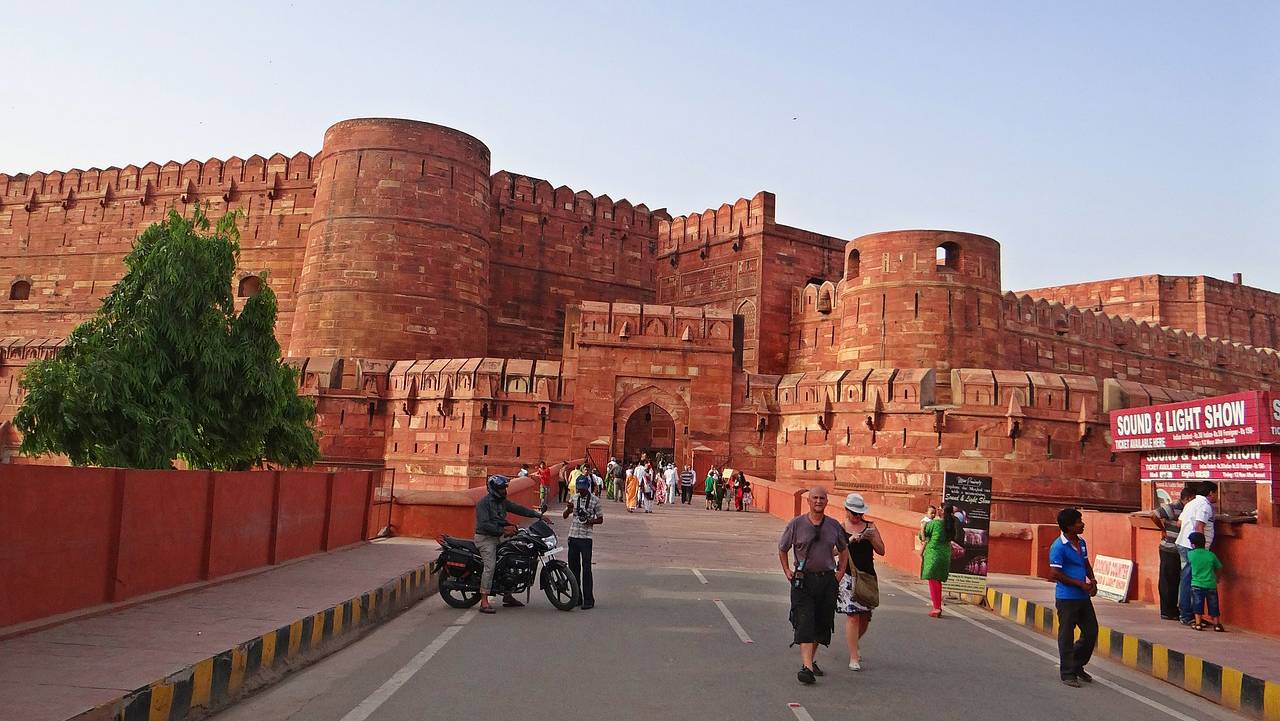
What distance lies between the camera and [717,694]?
16.3 feet

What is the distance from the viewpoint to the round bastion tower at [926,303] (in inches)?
1021

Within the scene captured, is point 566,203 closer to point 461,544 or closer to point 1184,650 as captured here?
point 461,544

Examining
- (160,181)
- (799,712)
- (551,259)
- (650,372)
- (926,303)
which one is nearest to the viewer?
(799,712)

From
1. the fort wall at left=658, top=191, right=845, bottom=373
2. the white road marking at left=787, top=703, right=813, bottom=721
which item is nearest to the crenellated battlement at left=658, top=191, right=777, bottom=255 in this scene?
the fort wall at left=658, top=191, right=845, bottom=373

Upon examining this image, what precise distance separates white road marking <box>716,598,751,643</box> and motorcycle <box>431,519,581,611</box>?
1238 millimetres

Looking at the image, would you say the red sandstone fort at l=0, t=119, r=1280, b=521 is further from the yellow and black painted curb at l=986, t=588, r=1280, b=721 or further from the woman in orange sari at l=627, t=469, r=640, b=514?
the yellow and black painted curb at l=986, t=588, r=1280, b=721

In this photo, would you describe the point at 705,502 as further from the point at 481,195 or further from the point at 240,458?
the point at 481,195

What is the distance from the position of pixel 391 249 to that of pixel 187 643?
23736 mm

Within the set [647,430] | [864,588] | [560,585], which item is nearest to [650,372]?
[647,430]

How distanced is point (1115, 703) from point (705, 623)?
115 inches

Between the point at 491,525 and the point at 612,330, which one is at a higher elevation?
the point at 612,330

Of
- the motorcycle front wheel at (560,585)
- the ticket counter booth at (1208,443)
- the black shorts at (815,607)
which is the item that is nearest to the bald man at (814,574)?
the black shorts at (815,607)

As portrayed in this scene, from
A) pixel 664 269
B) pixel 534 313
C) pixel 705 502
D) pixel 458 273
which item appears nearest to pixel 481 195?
pixel 458 273

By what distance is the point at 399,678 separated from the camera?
17.1 ft
